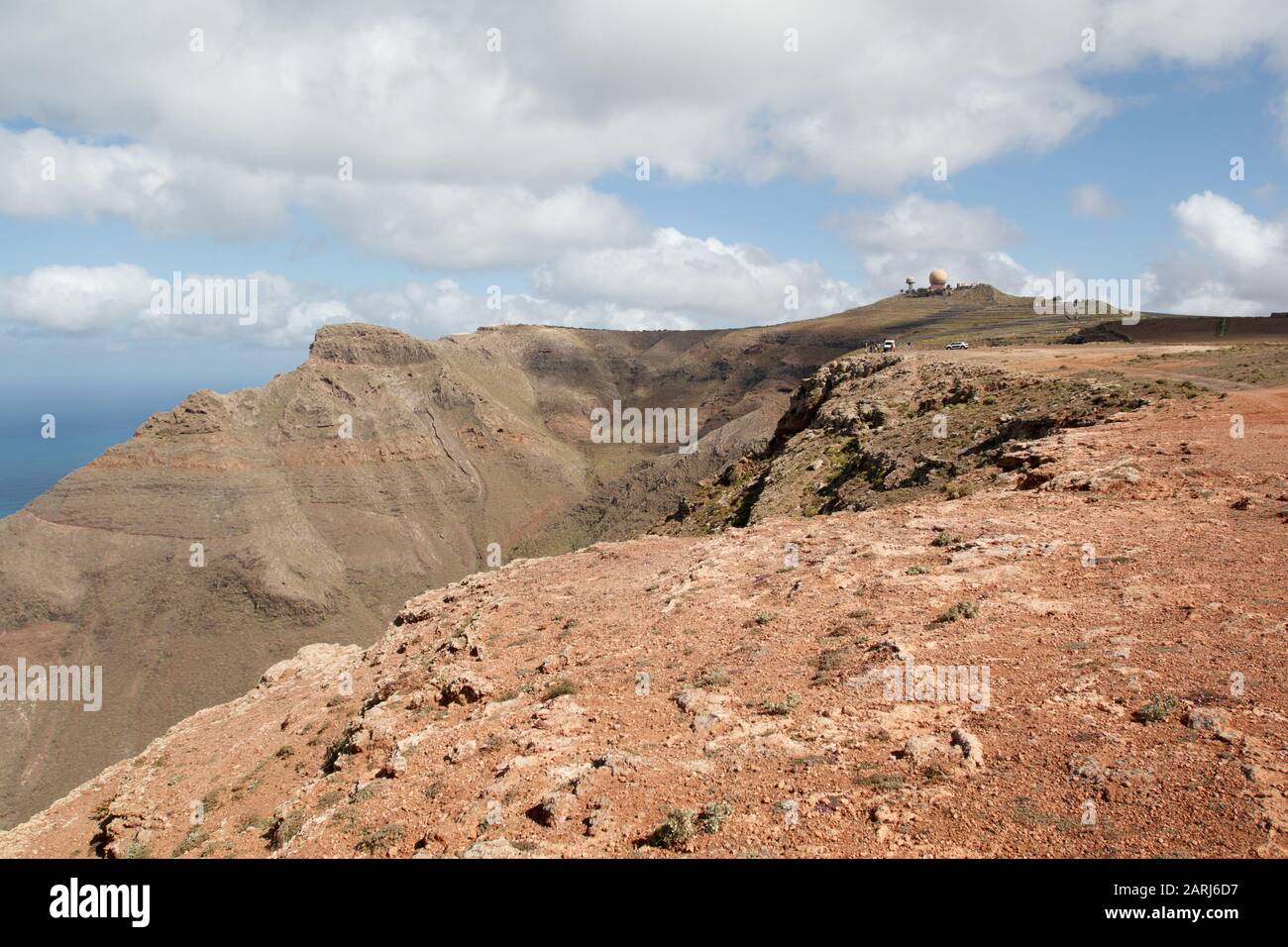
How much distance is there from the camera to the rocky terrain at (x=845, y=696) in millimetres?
7055

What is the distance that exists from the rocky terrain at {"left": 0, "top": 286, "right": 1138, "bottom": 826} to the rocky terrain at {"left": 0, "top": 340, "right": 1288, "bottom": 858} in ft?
85.8

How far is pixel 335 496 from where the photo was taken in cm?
8025

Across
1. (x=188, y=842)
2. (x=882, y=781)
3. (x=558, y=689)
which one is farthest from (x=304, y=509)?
(x=882, y=781)

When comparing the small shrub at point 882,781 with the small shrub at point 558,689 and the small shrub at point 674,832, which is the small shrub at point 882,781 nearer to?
the small shrub at point 674,832

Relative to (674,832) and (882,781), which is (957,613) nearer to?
(882,781)

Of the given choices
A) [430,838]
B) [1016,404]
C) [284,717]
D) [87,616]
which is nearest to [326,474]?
[87,616]

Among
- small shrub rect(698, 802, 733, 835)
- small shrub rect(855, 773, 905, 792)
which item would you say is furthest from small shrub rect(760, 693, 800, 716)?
small shrub rect(698, 802, 733, 835)

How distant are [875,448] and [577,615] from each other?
1527 cm

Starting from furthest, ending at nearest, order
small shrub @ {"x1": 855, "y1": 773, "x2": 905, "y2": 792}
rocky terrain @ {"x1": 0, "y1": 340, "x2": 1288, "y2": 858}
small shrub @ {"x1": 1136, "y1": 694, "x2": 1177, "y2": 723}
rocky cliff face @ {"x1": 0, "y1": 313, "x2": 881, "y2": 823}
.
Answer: rocky cliff face @ {"x1": 0, "y1": 313, "x2": 881, "y2": 823}, small shrub @ {"x1": 1136, "y1": 694, "x2": 1177, "y2": 723}, small shrub @ {"x1": 855, "y1": 773, "x2": 905, "y2": 792}, rocky terrain @ {"x1": 0, "y1": 340, "x2": 1288, "y2": 858}

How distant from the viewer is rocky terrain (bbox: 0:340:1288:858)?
705 cm

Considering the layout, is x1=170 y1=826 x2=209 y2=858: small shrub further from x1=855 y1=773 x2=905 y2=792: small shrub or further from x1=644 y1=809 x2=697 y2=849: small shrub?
x1=855 y1=773 x2=905 y2=792: small shrub

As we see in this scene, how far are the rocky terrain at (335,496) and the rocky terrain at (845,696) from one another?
2617 centimetres

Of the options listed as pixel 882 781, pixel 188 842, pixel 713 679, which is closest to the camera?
pixel 882 781

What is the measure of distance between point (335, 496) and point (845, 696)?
79.7 meters
